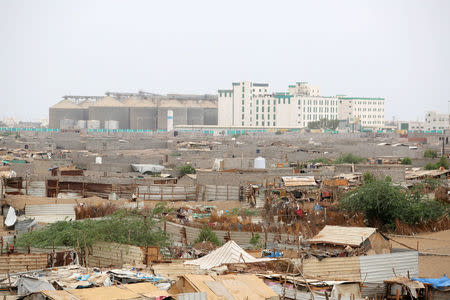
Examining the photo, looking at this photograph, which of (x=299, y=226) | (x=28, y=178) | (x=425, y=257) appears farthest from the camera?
(x=28, y=178)

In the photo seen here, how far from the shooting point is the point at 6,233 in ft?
39.5

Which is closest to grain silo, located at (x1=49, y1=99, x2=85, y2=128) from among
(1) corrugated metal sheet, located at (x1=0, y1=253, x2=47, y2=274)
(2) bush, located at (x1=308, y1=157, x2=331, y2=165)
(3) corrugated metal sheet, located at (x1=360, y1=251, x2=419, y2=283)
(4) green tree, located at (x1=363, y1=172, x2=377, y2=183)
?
(2) bush, located at (x1=308, y1=157, x2=331, y2=165)

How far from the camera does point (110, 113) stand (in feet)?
218

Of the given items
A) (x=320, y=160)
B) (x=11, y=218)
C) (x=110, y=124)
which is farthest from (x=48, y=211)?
(x=110, y=124)

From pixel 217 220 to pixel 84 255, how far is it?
12.2ft

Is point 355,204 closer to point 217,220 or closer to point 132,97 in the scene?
point 217,220

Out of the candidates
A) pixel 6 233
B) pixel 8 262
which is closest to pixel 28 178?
pixel 6 233

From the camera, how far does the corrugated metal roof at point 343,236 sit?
11000 mm

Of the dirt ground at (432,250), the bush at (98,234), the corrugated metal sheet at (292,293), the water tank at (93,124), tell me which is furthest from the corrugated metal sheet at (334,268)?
the water tank at (93,124)

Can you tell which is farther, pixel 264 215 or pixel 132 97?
pixel 132 97

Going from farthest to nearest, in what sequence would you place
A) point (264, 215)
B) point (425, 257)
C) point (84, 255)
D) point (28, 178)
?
point (28, 178) → point (264, 215) → point (425, 257) → point (84, 255)

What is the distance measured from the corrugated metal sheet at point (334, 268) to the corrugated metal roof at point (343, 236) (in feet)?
4.90

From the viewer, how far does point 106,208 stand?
13.8m

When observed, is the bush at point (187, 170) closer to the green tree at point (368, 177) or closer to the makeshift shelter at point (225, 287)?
the green tree at point (368, 177)
